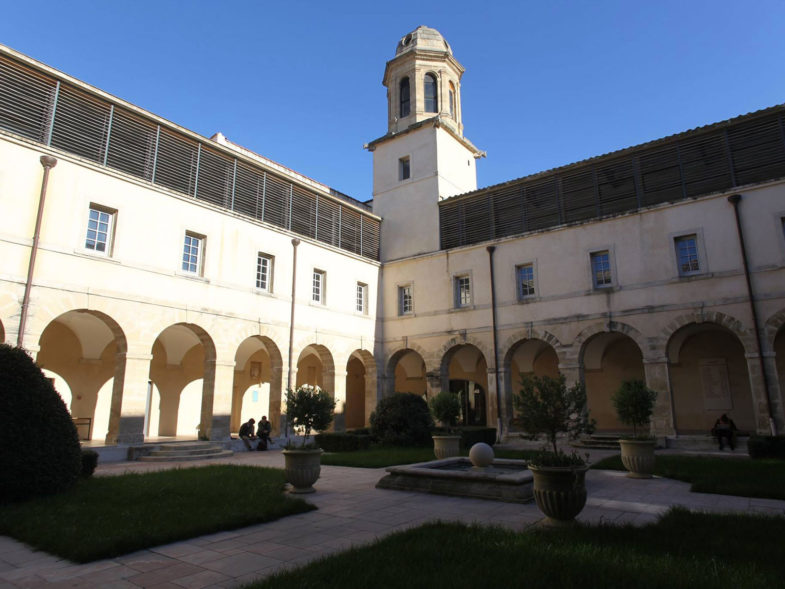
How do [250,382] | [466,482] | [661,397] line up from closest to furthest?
[466,482]
[661,397]
[250,382]

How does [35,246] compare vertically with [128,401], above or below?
above

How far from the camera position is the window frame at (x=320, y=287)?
2102 centimetres

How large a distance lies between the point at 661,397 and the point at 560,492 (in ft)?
41.3

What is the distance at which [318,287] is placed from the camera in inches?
841

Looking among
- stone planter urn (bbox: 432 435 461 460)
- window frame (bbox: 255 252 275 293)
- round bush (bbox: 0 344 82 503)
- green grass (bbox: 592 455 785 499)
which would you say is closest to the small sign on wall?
green grass (bbox: 592 455 785 499)

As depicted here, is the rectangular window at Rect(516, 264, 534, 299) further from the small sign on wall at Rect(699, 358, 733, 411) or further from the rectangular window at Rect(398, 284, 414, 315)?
the small sign on wall at Rect(699, 358, 733, 411)

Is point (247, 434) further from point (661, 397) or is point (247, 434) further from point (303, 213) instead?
point (661, 397)

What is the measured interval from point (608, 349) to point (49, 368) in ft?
68.1

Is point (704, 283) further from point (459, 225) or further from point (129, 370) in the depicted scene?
point (129, 370)

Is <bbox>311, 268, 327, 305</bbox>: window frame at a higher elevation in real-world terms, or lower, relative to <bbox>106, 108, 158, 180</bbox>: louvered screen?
lower

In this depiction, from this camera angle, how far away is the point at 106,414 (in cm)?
1803

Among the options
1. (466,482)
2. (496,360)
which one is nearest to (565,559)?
(466,482)

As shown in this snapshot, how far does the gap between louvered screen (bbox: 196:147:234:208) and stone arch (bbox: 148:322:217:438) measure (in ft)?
16.3

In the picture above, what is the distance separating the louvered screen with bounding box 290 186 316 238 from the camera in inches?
819
